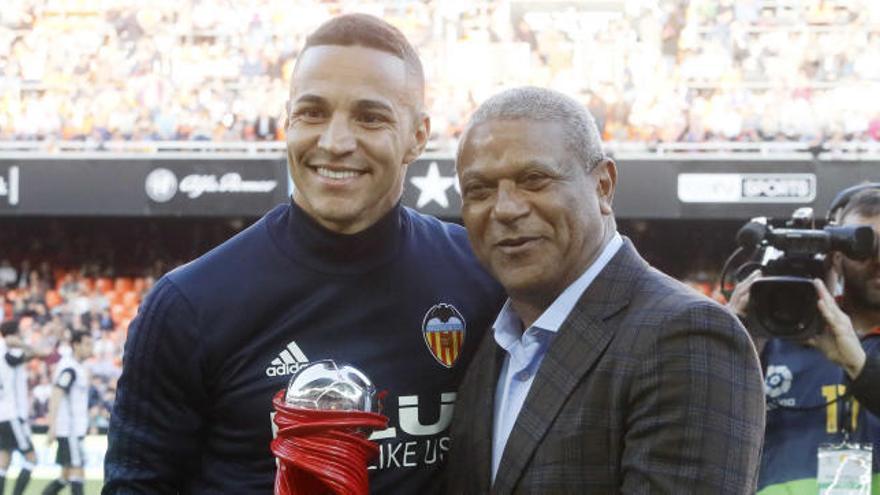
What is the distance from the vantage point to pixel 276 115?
12.2 m

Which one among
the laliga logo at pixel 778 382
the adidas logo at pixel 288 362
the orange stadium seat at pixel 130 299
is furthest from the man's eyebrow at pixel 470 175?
the orange stadium seat at pixel 130 299

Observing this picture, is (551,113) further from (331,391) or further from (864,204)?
(864,204)

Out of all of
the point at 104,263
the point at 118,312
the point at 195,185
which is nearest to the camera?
the point at 195,185

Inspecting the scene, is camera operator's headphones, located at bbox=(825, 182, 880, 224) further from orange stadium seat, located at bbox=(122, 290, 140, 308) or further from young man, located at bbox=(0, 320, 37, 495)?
orange stadium seat, located at bbox=(122, 290, 140, 308)

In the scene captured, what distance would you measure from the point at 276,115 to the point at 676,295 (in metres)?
10.8

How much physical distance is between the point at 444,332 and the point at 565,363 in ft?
1.11

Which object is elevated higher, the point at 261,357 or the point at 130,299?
the point at 261,357

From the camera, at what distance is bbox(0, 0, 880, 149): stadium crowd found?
1194cm

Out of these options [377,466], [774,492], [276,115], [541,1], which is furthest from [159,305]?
[541,1]

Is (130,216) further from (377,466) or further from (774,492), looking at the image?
(377,466)

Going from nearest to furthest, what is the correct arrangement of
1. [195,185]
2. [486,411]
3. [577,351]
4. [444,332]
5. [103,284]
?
[577,351] → [486,411] → [444,332] → [195,185] → [103,284]

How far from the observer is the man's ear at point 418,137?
205 centimetres

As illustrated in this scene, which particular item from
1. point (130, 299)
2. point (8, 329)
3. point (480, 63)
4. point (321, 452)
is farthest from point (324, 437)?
point (130, 299)

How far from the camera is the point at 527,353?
6.10 ft
